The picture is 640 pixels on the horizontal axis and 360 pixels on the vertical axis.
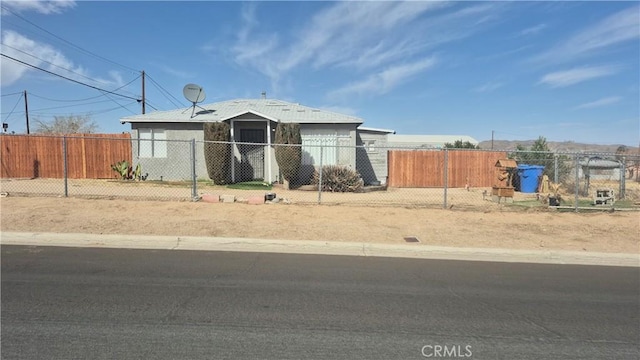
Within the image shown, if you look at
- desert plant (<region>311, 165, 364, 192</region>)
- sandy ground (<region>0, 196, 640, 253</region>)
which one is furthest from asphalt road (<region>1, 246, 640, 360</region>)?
desert plant (<region>311, 165, 364, 192</region>)

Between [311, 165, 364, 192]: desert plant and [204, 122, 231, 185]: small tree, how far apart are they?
3722mm

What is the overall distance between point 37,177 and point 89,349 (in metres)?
18.9

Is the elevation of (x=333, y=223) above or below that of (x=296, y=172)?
below

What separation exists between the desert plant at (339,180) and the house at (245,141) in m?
1.78

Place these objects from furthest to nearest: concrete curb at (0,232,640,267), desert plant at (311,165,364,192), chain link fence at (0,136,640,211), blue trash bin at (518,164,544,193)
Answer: blue trash bin at (518,164,544,193) → desert plant at (311,165,364,192) → chain link fence at (0,136,640,211) → concrete curb at (0,232,640,267)

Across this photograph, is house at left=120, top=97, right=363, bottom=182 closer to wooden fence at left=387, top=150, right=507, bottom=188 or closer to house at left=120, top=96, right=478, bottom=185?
house at left=120, top=96, right=478, bottom=185

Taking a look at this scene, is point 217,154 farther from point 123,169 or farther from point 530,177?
point 530,177

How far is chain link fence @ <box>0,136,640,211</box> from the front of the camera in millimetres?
15047

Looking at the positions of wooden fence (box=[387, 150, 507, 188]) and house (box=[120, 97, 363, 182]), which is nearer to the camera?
house (box=[120, 97, 363, 182])

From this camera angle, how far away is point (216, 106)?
74.9 ft

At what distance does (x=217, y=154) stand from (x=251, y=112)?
2388mm

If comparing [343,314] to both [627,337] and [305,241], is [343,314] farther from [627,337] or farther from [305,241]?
[305,241]

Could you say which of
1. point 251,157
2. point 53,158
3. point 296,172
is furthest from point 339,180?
point 53,158

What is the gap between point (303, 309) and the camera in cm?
499
